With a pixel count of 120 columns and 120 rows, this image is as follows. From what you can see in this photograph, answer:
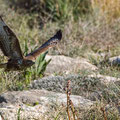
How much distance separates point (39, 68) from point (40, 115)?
232cm

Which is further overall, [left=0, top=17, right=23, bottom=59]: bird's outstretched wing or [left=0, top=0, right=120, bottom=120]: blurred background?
[left=0, top=0, right=120, bottom=120]: blurred background

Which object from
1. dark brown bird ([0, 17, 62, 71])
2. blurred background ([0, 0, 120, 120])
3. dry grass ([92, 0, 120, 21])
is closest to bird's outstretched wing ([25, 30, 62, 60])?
dark brown bird ([0, 17, 62, 71])

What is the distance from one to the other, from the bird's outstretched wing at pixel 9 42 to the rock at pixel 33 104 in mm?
538

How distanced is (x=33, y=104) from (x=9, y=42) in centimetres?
84

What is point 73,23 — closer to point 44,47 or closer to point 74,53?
point 74,53

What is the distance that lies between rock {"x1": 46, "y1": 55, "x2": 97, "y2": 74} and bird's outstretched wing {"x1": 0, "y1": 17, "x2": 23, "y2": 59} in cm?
219

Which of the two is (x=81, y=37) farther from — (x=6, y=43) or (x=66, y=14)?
(x=6, y=43)

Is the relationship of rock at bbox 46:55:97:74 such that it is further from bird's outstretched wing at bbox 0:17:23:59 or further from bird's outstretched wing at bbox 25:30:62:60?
bird's outstretched wing at bbox 0:17:23:59

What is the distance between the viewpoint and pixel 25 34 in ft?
28.0

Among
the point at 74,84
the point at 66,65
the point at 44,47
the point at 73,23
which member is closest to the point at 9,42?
the point at 44,47

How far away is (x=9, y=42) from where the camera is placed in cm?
433

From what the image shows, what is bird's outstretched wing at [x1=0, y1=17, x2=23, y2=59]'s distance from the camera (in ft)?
13.6

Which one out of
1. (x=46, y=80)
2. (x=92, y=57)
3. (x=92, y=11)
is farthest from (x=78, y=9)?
(x=46, y=80)

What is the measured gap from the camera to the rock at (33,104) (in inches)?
159
